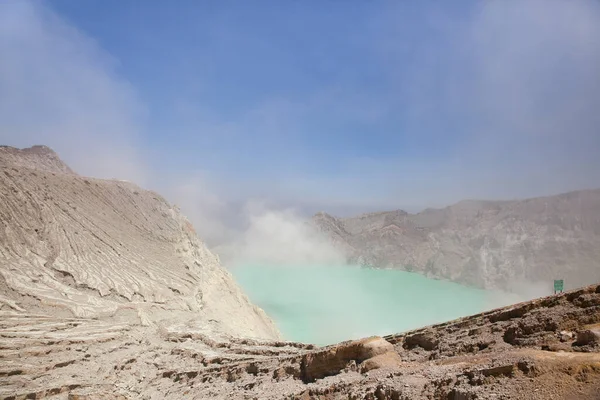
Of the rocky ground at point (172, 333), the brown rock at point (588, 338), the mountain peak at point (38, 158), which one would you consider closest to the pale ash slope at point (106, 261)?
the rocky ground at point (172, 333)

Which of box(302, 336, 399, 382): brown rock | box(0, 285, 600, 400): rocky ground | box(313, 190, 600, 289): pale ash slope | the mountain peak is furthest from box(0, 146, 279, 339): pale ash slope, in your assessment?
box(313, 190, 600, 289): pale ash slope

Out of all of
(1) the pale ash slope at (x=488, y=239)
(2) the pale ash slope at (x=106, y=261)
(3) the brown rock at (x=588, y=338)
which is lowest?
(3) the brown rock at (x=588, y=338)

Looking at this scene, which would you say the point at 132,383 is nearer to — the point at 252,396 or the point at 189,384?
the point at 189,384

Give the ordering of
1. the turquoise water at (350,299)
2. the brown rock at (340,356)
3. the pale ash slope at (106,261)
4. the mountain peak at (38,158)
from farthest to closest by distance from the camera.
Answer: the turquoise water at (350,299) → the mountain peak at (38,158) → the pale ash slope at (106,261) → the brown rock at (340,356)

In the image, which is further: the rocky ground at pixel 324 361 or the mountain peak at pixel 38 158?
the mountain peak at pixel 38 158

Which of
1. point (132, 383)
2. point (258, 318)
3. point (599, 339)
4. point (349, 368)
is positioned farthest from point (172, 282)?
point (599, 339)

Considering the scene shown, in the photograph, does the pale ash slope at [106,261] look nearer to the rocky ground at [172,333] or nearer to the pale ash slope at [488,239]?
the rocky ground at [172,333]
